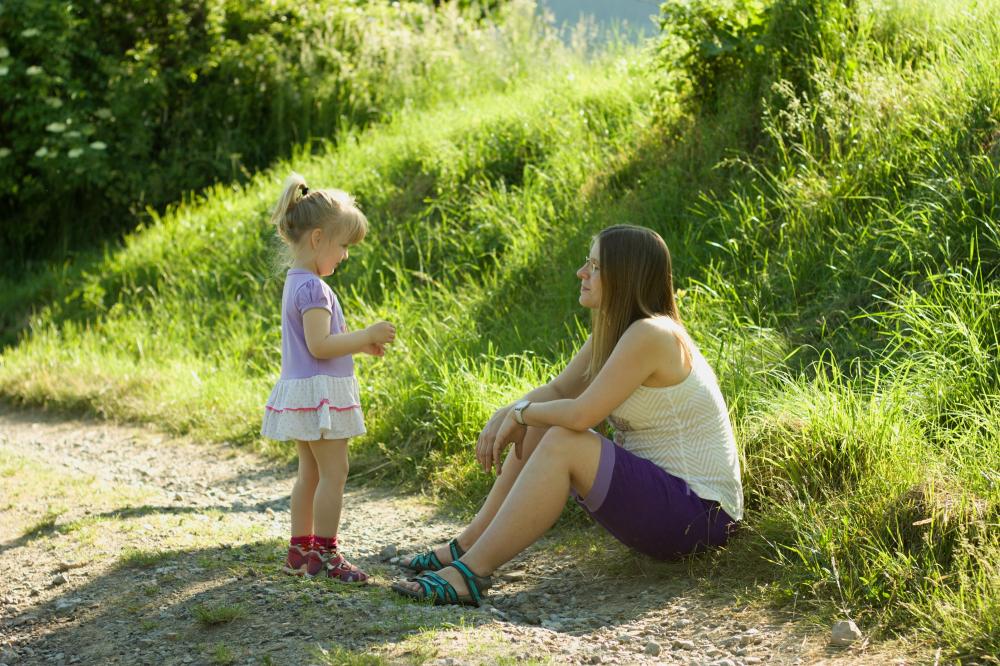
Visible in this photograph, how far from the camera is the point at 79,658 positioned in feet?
12.4

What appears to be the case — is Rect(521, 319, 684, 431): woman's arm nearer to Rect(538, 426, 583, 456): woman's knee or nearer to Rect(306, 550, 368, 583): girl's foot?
Rect(538, 426, 583, 456): woman's knee

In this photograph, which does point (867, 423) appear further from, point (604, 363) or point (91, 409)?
point (91, 409)

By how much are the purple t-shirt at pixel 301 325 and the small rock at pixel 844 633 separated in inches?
75.7

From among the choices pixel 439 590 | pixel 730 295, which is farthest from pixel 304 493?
pixel 730 295

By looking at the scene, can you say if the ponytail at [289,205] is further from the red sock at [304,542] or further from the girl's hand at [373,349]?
the red sock at [304,542]

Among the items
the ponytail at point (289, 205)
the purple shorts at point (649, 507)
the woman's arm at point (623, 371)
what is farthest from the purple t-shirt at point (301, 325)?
the purple shorts at point (649, 507)

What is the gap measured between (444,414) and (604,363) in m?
1.90

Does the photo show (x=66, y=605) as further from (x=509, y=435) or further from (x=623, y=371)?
(x=623, y=371)

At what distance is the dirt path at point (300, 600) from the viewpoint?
356cm

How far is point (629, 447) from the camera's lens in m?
4.12

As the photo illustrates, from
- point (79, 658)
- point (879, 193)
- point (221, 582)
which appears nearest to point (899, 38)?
point (879, 193)

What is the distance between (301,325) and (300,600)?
99 centimetres

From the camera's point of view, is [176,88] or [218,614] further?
[176,88]

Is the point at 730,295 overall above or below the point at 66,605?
above
